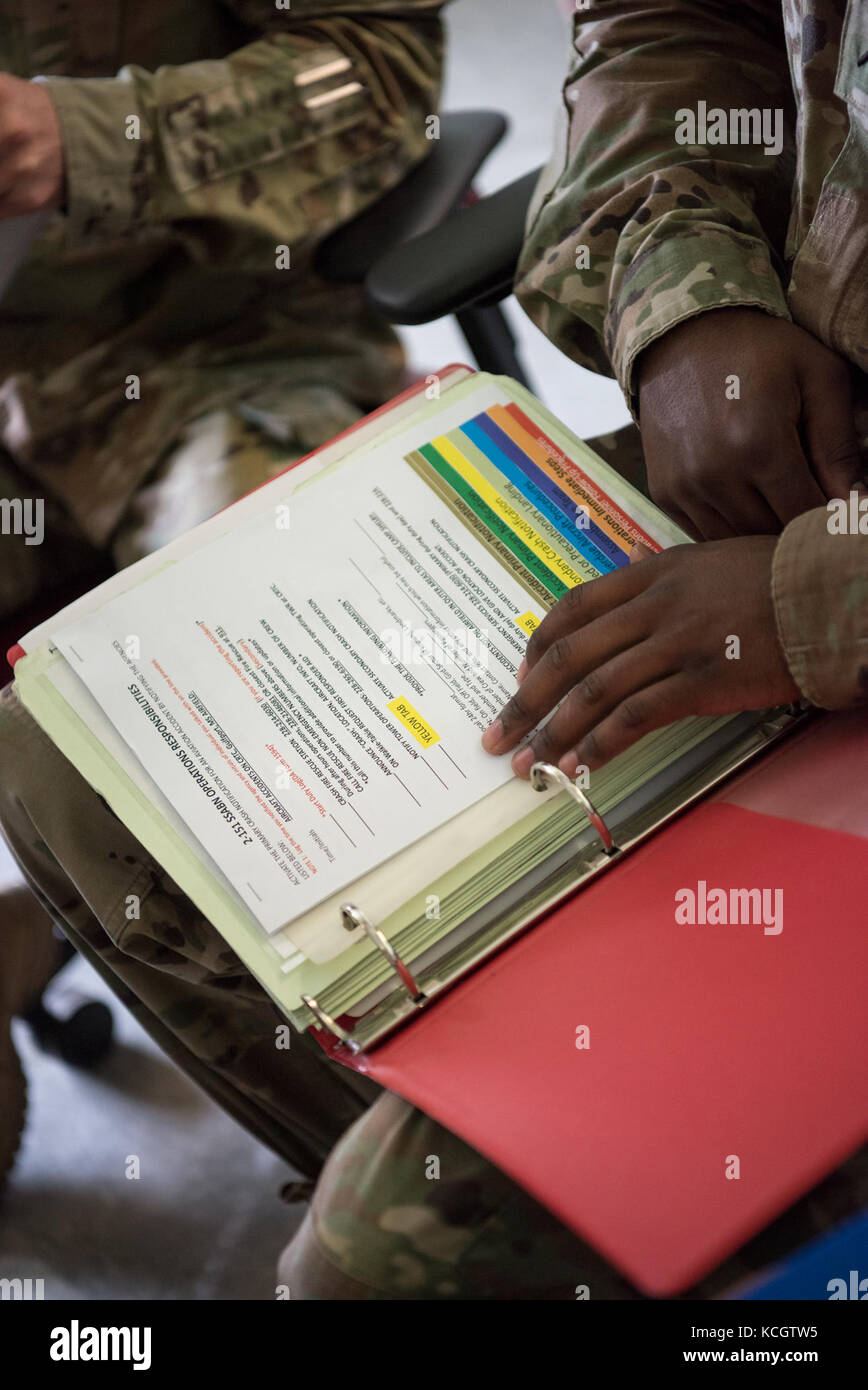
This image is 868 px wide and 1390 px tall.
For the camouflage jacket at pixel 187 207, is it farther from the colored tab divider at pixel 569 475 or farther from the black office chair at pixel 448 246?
the colored tab divider at pixel 569 475

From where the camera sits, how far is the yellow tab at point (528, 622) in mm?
615

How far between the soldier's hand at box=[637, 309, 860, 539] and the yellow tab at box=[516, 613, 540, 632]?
0.13 meters

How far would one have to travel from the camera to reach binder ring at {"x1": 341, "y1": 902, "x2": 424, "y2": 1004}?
1.72 ft

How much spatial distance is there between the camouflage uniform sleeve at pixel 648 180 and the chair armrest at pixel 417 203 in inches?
7.1

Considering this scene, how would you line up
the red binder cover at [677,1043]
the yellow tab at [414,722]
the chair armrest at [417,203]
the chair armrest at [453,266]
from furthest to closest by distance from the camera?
the chair armrest at [417,203]
the chair armrest at [453,266]
the yellow tab at [414,722]
the red binder cover at [677,1043]

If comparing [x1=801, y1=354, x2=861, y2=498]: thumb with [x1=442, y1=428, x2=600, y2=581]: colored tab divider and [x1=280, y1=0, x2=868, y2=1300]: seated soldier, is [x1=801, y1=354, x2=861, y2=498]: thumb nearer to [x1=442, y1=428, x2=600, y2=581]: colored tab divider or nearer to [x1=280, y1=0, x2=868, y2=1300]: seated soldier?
[x1=280, y1=0, x2=868, y2=1300]: seated soldier

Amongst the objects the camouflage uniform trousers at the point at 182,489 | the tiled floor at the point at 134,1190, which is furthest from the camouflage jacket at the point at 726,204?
the tiled floor at the point at 134,1190

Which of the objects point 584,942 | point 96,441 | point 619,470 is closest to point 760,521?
point 619,470

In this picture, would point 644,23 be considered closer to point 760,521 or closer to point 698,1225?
point 760,521

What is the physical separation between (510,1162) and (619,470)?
1.54 ft

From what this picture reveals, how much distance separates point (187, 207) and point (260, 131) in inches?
3.6

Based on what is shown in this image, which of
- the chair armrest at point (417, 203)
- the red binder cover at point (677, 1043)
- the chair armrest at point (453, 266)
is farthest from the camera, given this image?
the chair armrest at point (417, 203)

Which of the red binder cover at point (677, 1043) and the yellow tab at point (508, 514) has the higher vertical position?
the yellow tab at point (508, 514)

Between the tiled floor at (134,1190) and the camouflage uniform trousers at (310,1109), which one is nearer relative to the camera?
the camouflage uniform trousers at (310,1109)
